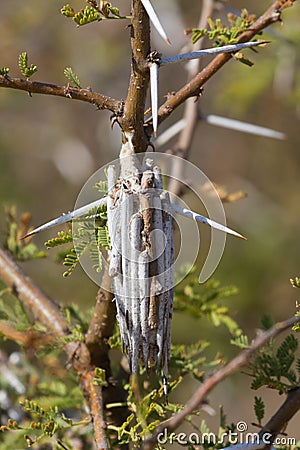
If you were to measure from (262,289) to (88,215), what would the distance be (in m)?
3.18

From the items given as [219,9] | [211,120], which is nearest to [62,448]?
[211,120]

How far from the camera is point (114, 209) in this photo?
94 centimetres

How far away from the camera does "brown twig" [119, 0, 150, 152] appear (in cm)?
92

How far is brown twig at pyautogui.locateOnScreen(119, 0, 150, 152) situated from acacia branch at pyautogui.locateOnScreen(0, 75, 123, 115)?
0.08 ft

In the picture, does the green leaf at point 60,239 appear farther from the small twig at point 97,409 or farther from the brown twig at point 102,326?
the small twig at point 97,409

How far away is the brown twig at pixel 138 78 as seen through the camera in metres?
0.92

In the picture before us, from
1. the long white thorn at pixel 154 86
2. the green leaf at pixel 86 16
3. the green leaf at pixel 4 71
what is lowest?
the long white thorn at pixel 154 86

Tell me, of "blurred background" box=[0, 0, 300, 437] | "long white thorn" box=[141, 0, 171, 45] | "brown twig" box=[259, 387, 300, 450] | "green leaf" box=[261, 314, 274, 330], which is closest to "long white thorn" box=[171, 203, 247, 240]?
"long white thorn" box=[141, 0, 171, 45]

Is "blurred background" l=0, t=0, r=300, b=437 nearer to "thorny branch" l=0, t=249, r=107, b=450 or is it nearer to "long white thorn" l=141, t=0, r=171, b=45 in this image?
"thorny branch" l=0, t=249, r=107, b=450

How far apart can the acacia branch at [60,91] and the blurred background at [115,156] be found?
89.1 inches

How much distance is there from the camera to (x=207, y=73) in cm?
106

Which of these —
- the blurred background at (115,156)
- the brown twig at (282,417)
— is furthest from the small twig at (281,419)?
the blurred background at (115,156)

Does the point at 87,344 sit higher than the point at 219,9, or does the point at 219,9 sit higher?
the point at 219,9

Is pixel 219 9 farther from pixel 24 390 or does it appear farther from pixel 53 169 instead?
pixel 53 169
